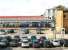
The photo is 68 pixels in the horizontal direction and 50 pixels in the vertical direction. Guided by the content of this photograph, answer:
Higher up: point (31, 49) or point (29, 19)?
point (29, 19)

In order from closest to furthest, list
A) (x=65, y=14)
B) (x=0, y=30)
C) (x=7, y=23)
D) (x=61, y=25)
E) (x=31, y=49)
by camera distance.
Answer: (x=31, y=49) < (x=0, y=30) < (x=7, y=23) < (x=61, y=25) < (x=65, y=14)

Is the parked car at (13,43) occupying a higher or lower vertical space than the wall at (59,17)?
lower

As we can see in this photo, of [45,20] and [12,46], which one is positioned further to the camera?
[45,20]

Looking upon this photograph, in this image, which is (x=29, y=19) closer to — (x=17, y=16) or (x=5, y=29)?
(x=17, y=16)

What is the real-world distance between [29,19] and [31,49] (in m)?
21.8

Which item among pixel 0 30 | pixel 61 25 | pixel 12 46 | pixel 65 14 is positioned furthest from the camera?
pixel 65 14

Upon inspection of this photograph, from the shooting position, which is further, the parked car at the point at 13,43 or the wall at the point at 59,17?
the wall at the point at 59,17

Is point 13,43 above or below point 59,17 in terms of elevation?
below

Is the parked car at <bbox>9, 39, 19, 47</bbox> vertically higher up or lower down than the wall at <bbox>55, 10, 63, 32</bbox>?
lower down

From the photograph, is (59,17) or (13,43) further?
(59,17)

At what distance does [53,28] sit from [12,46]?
1854 cm

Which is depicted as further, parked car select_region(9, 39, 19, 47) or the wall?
the wall

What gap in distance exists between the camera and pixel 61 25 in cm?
4762

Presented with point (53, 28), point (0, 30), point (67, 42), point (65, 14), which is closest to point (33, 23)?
point (53, 28)
